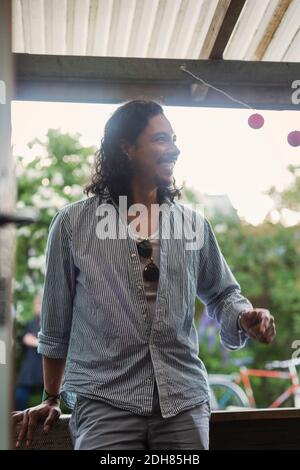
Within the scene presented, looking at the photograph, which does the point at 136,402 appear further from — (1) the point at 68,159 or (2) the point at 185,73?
(1) the point at 68,159

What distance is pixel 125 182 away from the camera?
88.1 inches

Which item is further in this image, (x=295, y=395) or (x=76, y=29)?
(x=295, y=395)

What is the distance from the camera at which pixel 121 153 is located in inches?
90.3

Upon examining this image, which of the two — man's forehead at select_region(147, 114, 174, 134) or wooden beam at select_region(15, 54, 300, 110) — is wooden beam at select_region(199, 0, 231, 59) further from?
man's forehead at select_region(147, 114, 174, 134)

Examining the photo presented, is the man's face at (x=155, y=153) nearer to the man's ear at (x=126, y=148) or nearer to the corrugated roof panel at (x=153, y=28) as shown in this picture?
the man's ear at (x=126, y=148)

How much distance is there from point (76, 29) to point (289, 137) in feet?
3.85

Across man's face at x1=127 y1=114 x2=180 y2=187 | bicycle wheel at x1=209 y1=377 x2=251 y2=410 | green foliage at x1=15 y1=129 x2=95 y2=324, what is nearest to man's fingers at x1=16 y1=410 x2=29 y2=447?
man's face at x1=127 y1=114 x2=180 y2=187

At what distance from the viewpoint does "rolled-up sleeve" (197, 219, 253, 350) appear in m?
2.21

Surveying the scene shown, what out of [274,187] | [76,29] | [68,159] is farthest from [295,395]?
[76,29]

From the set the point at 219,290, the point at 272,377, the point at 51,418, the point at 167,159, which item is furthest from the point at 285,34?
the point at 272,377

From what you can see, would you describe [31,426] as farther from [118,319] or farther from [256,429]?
[256,429]

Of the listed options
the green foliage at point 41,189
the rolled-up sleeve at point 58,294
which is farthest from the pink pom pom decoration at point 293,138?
the green foliage at point 41,189

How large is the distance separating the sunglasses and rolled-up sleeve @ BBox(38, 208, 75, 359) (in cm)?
23

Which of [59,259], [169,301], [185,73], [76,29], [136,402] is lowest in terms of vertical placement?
[136,402]
